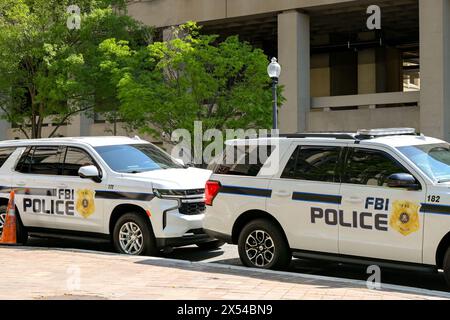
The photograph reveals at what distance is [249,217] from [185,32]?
505 inches

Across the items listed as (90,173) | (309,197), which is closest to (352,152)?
(309,197)

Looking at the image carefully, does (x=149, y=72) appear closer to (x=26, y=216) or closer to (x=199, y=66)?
(x=199, y=66)

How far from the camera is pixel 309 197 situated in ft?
28.0

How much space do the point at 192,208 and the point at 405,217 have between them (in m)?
3.69

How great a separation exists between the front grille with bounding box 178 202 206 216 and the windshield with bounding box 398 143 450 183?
3548mm

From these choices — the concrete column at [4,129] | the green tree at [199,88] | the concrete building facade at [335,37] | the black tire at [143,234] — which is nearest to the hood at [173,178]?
the black tire at [143,234]

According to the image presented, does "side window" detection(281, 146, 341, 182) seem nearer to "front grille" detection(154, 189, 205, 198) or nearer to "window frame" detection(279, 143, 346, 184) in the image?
"window frame" detection(279, 143, 346, 184)

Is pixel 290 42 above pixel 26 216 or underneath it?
above

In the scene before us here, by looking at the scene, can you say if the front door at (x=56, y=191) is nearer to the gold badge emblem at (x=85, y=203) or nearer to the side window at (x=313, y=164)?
the gold badge emblem at (x=85, y=203)

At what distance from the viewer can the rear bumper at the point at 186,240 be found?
9.99 meters

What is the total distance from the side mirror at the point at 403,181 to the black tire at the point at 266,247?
1852 mm

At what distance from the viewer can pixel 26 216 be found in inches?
459
